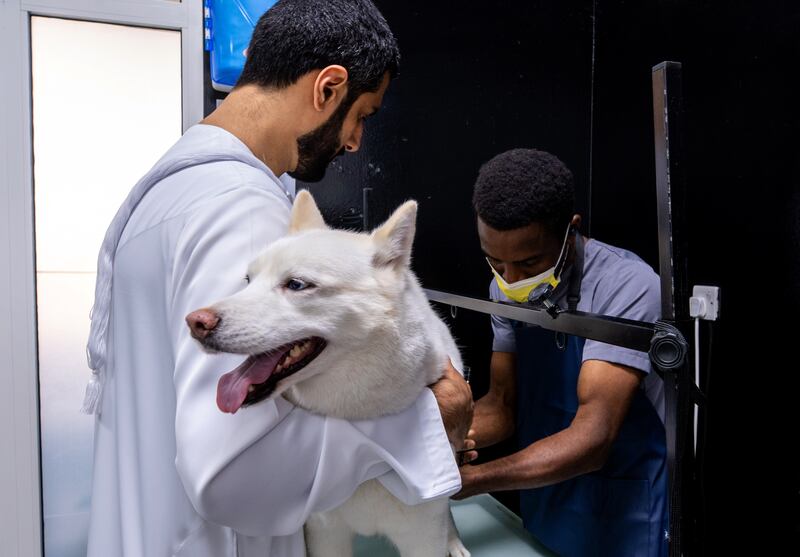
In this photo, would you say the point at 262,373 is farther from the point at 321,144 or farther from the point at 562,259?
the point at 562,259

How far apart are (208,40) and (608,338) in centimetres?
189

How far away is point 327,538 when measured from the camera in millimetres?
1046

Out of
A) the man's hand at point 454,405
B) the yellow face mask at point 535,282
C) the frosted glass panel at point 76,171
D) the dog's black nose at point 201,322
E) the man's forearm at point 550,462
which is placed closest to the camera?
the dog's black nose at point 201,322

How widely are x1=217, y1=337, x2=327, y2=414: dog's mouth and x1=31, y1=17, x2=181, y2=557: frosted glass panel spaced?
1.70 meters

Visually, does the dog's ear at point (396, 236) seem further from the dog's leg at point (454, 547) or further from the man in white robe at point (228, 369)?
the dog's leg at point (454, 547)

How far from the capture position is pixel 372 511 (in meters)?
0.96

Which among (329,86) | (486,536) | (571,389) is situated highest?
(329,86)

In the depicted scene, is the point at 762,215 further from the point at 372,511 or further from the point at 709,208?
the point at 372,511

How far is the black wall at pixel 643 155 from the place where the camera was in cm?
172

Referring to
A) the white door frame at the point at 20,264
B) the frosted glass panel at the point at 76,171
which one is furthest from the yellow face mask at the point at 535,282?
the white door frame at the point at 20,264

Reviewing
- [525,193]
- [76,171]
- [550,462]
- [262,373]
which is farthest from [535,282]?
[76,171]

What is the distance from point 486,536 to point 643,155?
5.16 ft

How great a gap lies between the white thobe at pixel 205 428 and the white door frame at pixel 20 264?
53.3 inches

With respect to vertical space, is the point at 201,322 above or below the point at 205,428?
above
